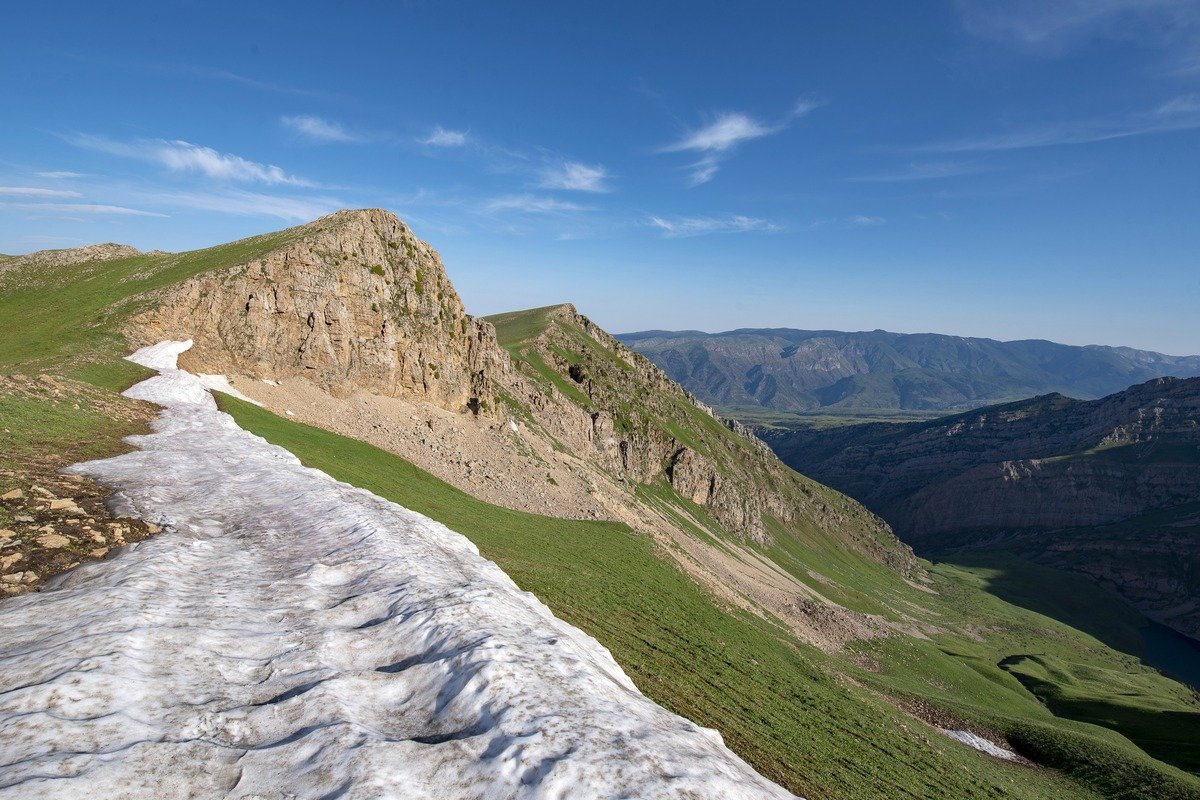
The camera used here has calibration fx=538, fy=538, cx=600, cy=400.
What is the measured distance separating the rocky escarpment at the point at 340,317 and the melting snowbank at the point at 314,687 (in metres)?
31.0

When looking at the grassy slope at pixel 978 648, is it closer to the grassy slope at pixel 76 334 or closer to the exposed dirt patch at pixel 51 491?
the exposed dirt patch at pixel 51 491

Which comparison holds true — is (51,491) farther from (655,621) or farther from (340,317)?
(340,317)

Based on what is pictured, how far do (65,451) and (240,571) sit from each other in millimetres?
11915

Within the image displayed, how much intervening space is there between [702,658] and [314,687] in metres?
16.9

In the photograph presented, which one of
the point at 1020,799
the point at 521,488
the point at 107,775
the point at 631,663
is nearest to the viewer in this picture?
the point at 107,775

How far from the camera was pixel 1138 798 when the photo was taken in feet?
96.0

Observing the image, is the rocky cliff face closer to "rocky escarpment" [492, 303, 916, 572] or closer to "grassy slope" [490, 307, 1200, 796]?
"rocky escarpment" [492, 303, 916, 572]

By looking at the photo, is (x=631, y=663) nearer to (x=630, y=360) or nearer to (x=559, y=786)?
(x=559, y=786)

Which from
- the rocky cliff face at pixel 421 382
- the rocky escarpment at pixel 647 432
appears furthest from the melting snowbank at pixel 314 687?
the rocky escarpment at pixel 647 432

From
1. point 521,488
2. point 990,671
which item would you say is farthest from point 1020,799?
point 990,671

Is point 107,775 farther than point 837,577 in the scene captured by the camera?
No

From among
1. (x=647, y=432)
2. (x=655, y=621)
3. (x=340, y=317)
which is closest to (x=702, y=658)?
(x=655, y=621)

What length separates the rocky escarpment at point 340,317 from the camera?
41.1 meters

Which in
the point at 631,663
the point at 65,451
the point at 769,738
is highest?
the point at 65,451
